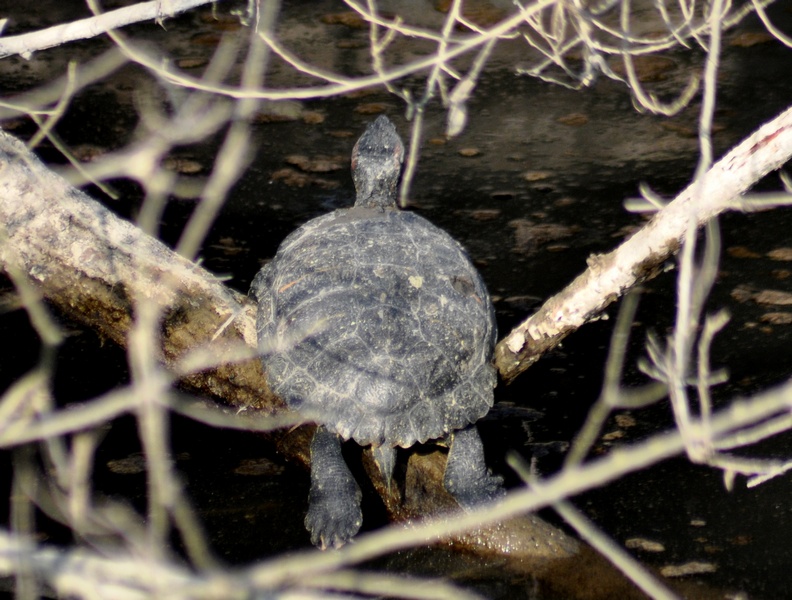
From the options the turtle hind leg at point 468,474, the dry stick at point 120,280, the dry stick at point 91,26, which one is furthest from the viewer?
the dry stick at point 120,280

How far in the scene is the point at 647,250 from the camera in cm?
206

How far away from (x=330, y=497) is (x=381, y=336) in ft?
1.68

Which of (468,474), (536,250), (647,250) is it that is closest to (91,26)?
(647,250)

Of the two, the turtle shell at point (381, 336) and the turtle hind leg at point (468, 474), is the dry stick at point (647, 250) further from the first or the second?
the turtle hind leg at point (468, 474)

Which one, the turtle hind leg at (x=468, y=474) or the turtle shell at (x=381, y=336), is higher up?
the turtle shell at (x=381, y=336)

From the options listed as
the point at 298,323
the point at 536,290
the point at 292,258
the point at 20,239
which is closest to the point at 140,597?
the point at 298,323

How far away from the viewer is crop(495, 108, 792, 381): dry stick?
5.80 feet

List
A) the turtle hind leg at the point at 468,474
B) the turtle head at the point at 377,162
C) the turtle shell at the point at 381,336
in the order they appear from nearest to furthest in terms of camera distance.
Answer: the turtle shell at the point at 381,336 → the turtle hind leg at the point at 468,474 → the turtle head at the point at 377,162

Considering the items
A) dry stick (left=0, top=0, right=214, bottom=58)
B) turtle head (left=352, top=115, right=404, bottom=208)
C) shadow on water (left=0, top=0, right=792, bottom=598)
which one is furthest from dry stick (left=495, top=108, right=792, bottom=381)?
dry stick (left=0, top=0, right=214, bottom=58)

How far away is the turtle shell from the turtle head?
27.9 inches

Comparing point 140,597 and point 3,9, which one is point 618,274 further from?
point 3,9

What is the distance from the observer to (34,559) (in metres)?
0.88

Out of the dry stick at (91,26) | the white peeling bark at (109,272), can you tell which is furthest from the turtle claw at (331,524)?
the dry stick at (91,26)

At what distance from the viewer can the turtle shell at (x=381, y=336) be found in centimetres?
231
